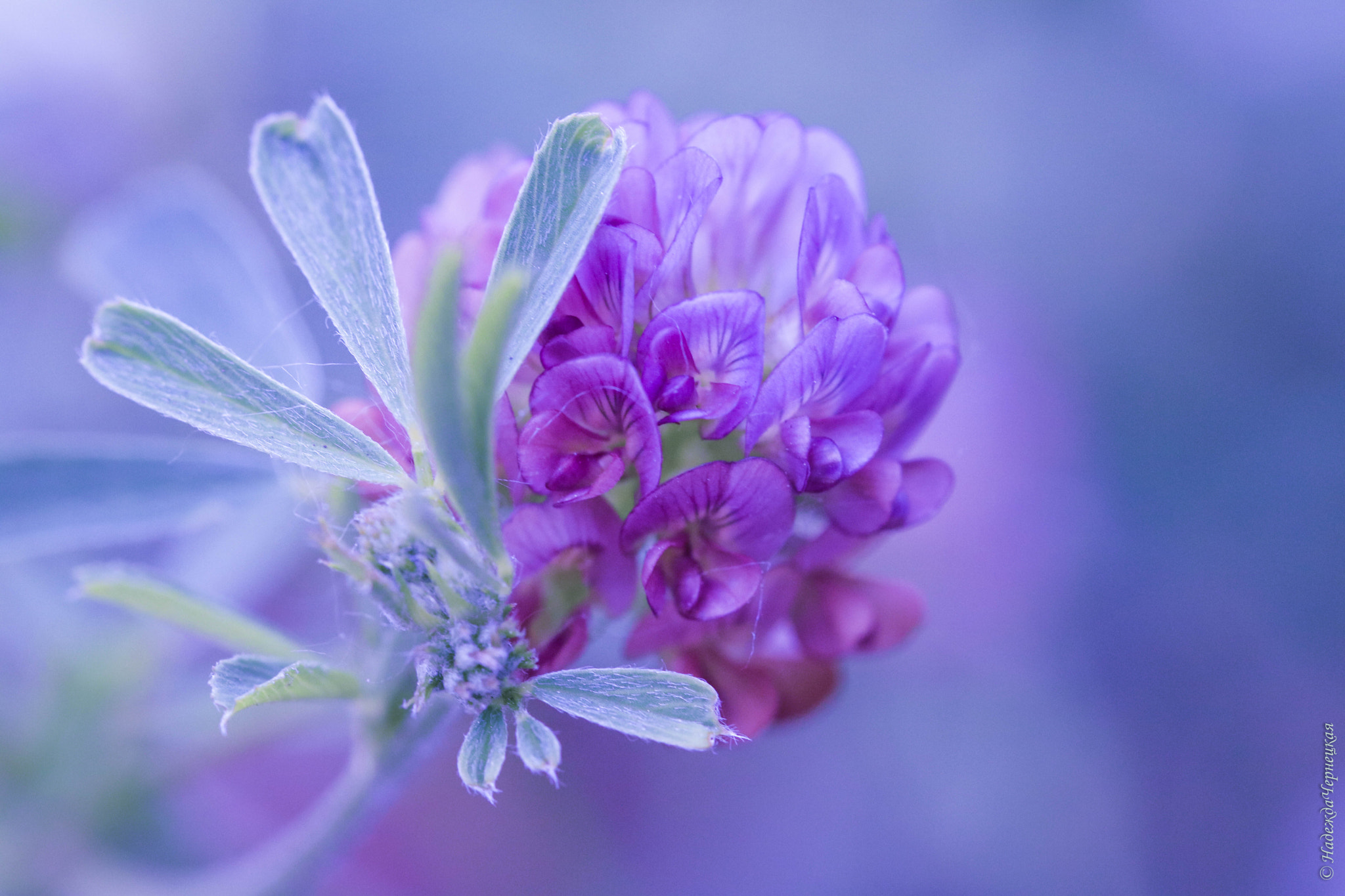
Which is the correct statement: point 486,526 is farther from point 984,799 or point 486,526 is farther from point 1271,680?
point 1271,680

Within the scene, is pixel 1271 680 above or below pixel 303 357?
above

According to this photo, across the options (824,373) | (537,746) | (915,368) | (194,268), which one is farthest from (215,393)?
(194,268)

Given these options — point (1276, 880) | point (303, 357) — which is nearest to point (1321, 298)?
point (1276, 880)

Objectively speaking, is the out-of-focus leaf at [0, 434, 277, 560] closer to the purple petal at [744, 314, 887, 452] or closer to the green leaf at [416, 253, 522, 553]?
the green leaf at [416, 253, 522, 553]

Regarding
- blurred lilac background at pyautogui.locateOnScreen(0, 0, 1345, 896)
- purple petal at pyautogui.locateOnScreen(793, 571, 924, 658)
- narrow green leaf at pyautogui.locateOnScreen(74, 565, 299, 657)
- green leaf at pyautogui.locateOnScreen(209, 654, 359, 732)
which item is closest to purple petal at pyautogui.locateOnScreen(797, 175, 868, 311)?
purple petal at pyautogui.locateOnScreen(793, 571, 924, 658)

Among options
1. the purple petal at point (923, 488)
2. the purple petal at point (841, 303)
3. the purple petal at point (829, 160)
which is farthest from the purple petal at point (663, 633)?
the purple petal at point (829, 160)

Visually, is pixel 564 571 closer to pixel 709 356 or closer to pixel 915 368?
pixel 709 356
